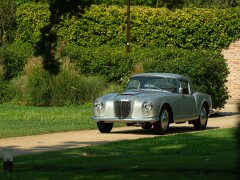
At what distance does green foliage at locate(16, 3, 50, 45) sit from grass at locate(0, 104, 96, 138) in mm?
10583

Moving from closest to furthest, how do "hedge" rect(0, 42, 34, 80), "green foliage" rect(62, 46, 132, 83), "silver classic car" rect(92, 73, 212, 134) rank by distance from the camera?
"silver classic car" rect(92, 73, 212, 134), "hedge" rect(0, 42, 34, 80), "green foliage" rect(62, 46, 132, 83)

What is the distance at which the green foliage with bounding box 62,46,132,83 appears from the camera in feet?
114

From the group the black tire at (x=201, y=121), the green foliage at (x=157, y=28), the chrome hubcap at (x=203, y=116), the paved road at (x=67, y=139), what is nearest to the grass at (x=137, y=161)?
the paved road at (x=67, y=139)

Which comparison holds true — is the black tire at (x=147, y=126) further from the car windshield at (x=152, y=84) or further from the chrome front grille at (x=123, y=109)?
the car windshield at (x=152, y=84)

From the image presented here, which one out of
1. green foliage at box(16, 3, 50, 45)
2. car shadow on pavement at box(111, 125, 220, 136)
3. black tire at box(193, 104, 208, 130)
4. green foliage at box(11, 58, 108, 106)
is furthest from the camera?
green foliage at box(16, 3, 50, 45)

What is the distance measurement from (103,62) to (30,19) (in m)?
6.03

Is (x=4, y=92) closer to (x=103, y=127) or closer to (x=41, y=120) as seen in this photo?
(x=41, y=120)

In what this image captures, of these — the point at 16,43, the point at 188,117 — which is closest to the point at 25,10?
the point at 16,43

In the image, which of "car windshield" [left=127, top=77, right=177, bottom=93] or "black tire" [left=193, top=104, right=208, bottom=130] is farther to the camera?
"black tire" [left=193, top=104, right=208, bottom=130]

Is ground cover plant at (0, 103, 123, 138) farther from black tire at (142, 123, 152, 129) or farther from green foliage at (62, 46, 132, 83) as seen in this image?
green foliage at (62, 46, 132, 83)

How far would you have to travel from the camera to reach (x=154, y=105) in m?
20.7

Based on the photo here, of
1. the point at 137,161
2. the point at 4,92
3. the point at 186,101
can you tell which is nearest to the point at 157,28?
the point at 4,92

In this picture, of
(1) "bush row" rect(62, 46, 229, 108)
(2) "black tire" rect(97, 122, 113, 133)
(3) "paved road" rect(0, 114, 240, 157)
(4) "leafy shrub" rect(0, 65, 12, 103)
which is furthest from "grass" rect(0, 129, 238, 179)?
(4) "leafy shrub" rect(0, 65, 12, 103)

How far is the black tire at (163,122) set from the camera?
20.9m
